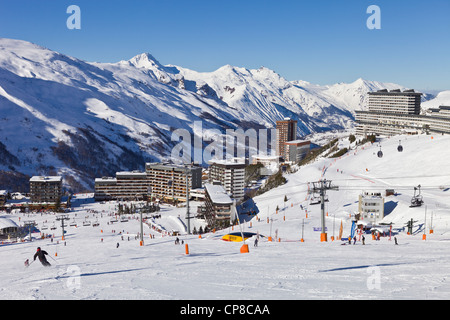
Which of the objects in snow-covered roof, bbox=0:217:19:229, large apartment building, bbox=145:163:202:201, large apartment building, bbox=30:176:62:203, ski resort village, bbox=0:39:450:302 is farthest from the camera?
large apartment building, bbox=145:163:202:201

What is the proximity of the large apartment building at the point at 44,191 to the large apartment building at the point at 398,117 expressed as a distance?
98.9 metres

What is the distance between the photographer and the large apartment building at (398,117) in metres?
122

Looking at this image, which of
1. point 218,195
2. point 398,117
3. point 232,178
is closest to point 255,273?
point 218,195

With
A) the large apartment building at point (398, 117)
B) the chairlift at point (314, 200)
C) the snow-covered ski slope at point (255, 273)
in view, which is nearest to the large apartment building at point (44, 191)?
the chairlift at point (314, 200)

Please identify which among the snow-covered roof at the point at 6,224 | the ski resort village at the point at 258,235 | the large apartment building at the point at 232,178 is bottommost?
the snow-covered roof at the point at 6,224

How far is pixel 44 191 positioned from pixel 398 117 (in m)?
114

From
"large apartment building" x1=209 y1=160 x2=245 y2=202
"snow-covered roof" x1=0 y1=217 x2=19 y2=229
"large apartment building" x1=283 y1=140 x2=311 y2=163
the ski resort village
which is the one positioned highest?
"large apartment building" x1=283 y1=140 x2=311 y2=163

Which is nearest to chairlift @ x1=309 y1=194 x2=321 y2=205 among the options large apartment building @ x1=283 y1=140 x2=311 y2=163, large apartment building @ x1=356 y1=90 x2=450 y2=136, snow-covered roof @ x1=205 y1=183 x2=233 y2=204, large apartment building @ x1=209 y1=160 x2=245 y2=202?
snow-covered roof @ x1=205 y1=183 x2=233 y2=204

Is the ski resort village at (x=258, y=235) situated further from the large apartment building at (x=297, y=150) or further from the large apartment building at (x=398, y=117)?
the large apartment building at (x=297, y=150)

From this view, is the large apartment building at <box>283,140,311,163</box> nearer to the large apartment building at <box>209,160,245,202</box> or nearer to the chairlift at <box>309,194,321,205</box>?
the large apartment building at <box>209,160,245,202</box>

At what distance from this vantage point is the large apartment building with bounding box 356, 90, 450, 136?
402ft

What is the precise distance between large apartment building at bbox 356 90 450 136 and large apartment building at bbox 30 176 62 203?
324 ft

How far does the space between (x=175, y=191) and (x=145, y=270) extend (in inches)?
4183

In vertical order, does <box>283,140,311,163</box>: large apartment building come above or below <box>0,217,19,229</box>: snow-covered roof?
above
